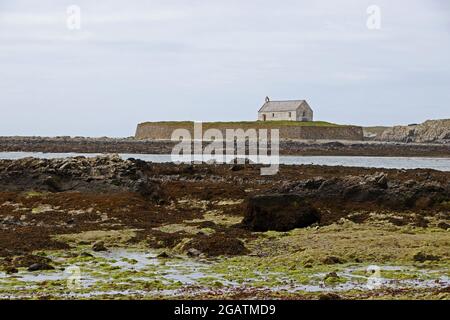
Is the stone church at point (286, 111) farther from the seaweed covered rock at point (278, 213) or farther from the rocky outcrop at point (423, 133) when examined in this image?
the seaweed covered rock at point (278, 213)

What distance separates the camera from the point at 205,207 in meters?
28.5

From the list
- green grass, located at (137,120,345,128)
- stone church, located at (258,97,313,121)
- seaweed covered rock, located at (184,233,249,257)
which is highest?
stone church, located at (258,97,313,121)

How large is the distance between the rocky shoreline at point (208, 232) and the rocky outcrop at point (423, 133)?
3961 inches

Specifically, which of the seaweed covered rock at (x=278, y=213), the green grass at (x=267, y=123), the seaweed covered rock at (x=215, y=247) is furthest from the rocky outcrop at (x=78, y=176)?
the green grass at (x=267, y=123)

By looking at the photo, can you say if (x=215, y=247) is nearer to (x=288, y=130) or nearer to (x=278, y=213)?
(x=278, y=213)

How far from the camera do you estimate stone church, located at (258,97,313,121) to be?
385ft

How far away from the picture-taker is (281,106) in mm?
119250

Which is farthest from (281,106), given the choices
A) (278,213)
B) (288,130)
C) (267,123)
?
(278,213)

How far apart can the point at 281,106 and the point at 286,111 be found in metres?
1.55

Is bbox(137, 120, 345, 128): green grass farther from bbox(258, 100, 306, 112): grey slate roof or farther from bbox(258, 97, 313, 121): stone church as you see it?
bbox(258, 100, 306, 112): grey slate roof

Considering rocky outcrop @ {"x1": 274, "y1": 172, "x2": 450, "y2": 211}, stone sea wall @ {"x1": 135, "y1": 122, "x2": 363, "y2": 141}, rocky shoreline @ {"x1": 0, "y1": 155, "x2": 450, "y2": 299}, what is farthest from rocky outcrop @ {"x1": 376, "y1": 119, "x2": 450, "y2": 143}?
rocky outcrop @ {"x1": 274, "y1": 172, "x2": 450, "y2": 211}

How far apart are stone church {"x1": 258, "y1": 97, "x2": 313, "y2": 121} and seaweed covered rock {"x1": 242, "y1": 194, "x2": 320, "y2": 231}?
94.3 m

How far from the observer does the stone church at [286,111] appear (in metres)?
117
